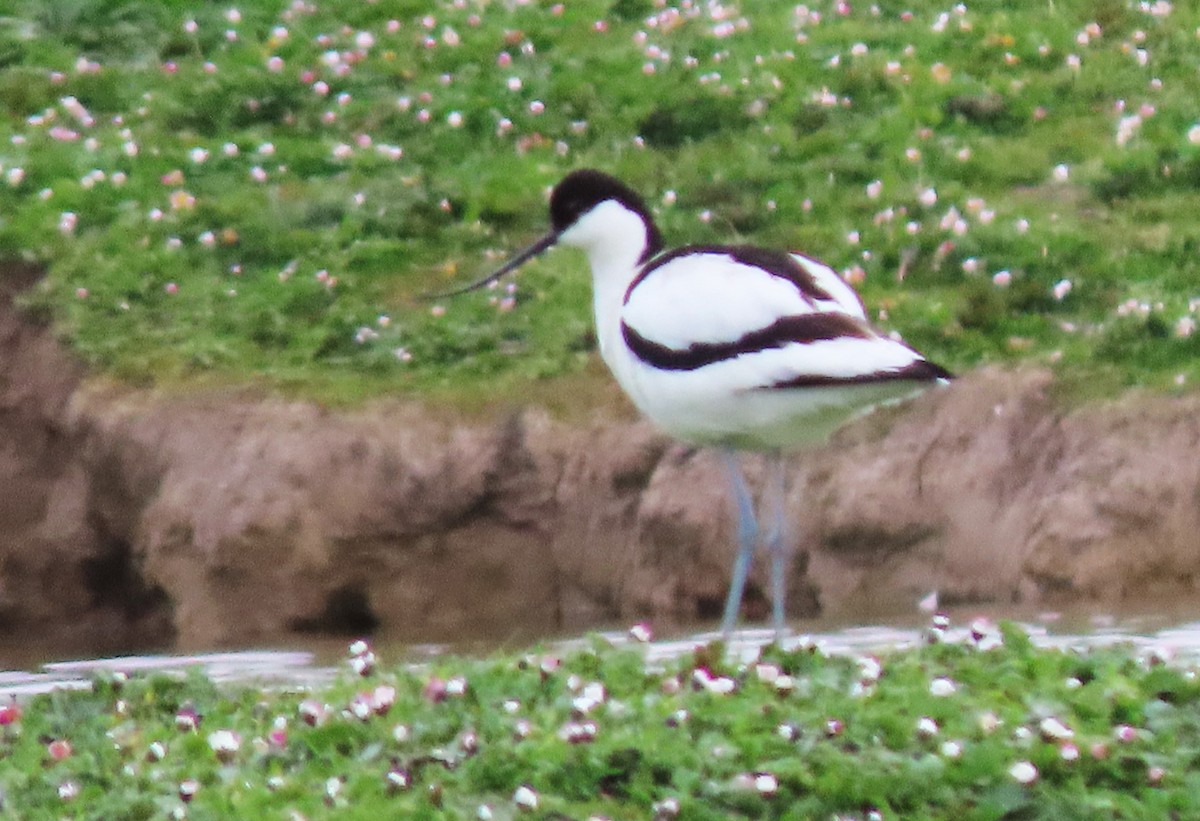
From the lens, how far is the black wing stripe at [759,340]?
8500 millimetres

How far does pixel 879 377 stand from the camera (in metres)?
8.28

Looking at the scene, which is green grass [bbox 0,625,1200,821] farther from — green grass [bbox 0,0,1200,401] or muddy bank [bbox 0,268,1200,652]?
green grass [bbox 0,0,1200,401]

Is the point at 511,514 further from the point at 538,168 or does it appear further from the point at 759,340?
the point at 759,340

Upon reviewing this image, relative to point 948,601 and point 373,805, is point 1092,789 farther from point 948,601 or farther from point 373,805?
point 948,601

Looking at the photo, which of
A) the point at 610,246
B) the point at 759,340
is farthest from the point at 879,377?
the point at 610,246

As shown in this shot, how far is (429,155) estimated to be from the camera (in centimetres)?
1427

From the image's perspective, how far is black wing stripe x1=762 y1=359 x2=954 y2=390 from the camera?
8.14m

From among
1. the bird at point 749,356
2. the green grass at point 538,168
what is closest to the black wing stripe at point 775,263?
the bird at point 749,356

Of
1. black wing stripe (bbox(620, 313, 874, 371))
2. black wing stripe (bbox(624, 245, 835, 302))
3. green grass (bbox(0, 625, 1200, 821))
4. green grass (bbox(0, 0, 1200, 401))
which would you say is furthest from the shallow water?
green grass (bbox(0, 0, 1200, 401))

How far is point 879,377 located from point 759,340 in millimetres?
526

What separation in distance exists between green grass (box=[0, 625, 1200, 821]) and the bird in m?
1.02

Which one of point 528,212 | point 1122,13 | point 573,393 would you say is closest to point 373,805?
point 573,393

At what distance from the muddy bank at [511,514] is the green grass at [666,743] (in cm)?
306

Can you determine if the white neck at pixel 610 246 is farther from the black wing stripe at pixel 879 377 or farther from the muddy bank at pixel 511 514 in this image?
the muddy bank at pixel 511 514
